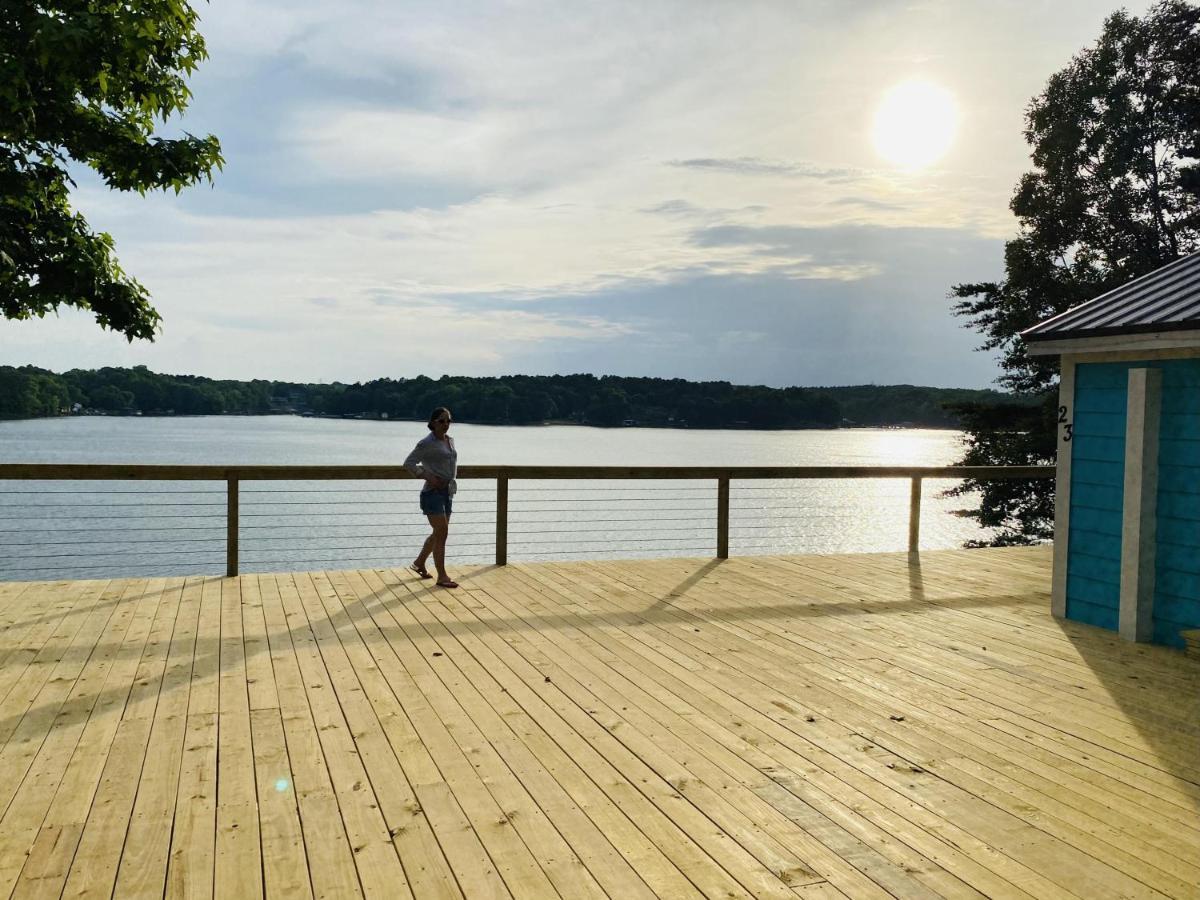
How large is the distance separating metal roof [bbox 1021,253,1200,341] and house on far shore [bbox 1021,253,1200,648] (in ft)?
0.04

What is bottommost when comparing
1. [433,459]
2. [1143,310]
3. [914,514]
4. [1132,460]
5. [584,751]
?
[584,751]

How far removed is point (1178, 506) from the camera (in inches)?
231

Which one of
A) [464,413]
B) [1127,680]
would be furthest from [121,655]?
[464,413]

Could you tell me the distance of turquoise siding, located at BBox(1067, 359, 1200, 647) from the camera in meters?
5.80

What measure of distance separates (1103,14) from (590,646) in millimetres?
24373

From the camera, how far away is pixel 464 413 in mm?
56281

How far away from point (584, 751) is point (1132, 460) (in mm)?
4348

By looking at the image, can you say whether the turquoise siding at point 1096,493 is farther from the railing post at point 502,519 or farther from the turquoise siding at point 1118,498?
the railing post at point 502,519

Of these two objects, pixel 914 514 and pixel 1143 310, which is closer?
pixel 1143 310

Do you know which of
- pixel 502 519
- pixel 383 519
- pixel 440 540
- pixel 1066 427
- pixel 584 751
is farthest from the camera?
pixel 383 519

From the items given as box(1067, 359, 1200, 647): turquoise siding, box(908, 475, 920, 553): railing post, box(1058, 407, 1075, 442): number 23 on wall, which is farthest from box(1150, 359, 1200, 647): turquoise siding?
box(908, 475, 920, 553): railing post

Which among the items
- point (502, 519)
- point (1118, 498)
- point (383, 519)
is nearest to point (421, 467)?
point (502, 519)

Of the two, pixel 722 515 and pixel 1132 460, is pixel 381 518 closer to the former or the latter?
pixel 722 515

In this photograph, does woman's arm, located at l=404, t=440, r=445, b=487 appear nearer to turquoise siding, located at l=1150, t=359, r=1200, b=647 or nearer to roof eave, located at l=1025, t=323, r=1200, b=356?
roof eave, located at l=1025, t=323, r=1200, b=356
